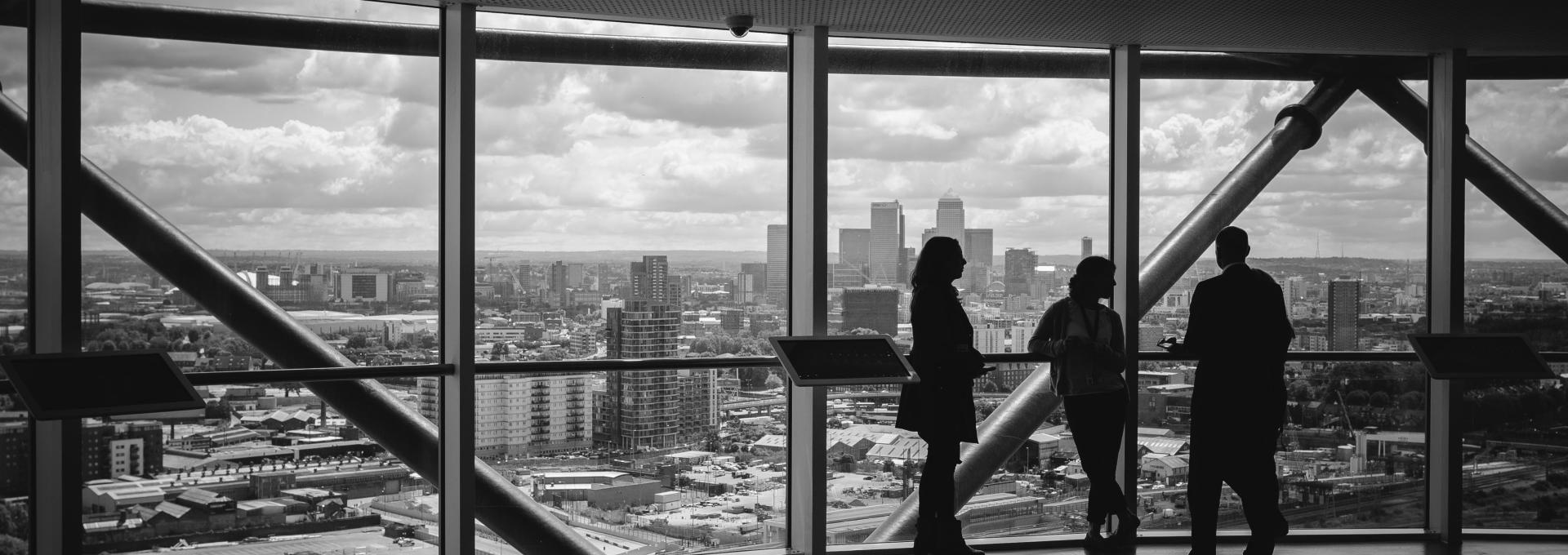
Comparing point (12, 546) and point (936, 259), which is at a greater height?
point (936, 259)

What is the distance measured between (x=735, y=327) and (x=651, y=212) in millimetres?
790

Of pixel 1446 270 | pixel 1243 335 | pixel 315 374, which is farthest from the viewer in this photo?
pixel 1446 270

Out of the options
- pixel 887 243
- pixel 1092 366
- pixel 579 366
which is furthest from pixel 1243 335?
pixel 579 366

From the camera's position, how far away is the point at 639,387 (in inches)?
233

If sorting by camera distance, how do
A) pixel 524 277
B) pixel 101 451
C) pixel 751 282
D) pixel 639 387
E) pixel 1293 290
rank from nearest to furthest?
pixel 101 451 < pixel 524 277 < pixel 639 387 < pixel 751 282 < pixel 1293 290

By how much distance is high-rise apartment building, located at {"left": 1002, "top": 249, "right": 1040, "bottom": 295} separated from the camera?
21.8 feet

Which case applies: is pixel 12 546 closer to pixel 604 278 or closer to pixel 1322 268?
pixel 604 278

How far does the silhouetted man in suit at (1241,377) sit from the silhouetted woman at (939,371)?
1.07 metres

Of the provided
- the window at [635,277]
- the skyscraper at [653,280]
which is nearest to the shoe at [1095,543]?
the window at [635,277]

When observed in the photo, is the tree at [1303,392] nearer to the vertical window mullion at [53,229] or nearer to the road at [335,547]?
the road at [335,547]

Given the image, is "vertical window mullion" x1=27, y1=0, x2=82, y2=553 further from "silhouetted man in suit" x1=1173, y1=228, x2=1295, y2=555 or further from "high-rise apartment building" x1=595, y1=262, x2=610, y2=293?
"silhouetted man in suit" x1=1173, y1=228, x2=1295, y2=555

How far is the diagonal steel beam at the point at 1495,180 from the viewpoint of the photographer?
22.7 feet

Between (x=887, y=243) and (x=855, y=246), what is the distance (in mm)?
200

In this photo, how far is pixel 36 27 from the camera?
4.68m
